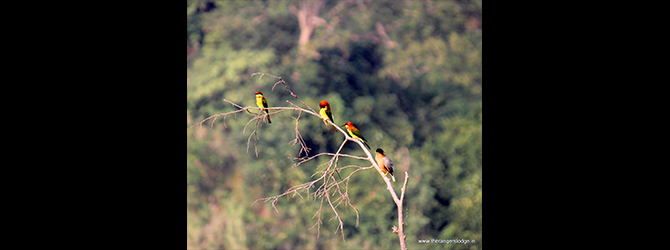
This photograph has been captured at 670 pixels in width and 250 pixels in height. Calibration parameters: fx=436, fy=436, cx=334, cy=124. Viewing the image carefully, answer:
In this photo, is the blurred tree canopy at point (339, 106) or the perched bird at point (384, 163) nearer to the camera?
the perched bird at point (384, 163)

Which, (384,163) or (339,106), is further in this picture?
(339,106)

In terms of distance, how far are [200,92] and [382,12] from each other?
183 cm

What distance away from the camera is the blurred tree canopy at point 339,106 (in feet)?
13.0

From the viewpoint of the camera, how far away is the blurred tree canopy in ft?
13.0

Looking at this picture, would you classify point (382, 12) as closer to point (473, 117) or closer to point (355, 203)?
point (473, 117)

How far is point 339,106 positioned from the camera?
416cm

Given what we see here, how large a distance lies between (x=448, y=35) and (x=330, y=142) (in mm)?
1478

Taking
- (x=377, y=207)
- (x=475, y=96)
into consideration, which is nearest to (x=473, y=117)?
(x=475, y=96)

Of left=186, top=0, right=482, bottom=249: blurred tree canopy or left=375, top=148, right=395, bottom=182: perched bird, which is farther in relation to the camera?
left=186, top=0, right=482, bottom=249: blurred tree canopy

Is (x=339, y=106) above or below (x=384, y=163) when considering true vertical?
above

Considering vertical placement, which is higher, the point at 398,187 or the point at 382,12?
the point at 382,12

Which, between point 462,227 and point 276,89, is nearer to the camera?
point 462,227

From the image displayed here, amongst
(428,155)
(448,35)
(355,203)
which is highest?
(448,35)

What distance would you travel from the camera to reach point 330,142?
4.18 meters
